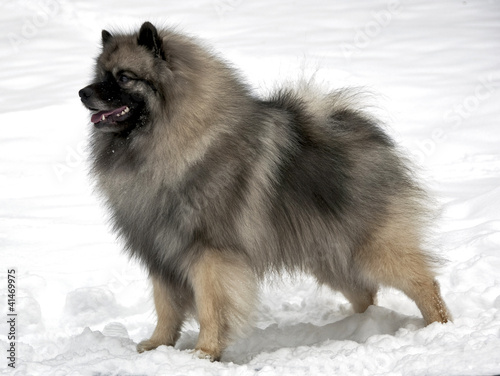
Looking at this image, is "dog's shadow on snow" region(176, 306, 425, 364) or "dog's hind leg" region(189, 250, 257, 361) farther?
"dog's shadow on snow" region(176, 306, 425, 364)

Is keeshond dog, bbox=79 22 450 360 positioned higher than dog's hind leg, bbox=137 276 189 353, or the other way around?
keeshond dog, bbox=79 22 450 360

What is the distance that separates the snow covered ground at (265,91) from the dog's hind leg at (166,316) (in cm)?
10

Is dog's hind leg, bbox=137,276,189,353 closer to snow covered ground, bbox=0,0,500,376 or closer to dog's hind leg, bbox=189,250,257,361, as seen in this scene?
snow covered ground, bbox=0,0,500,376

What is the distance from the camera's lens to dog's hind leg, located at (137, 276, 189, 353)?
13.0 feet

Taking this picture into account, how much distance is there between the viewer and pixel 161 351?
3547mm

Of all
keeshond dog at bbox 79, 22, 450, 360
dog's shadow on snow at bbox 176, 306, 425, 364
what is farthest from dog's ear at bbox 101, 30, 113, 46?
dog's shadow on snow at bbox 176, 306, 425, 364

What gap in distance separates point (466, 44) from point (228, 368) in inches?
315

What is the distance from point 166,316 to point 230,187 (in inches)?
36.1

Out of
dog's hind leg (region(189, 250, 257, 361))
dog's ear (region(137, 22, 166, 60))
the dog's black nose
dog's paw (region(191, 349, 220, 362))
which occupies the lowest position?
dog's paw (region(191, 349, 220, 362))

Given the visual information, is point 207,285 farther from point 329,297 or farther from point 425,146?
point 425,146

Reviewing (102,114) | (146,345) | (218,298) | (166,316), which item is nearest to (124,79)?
(102,114)

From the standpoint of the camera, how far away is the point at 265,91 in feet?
16.4

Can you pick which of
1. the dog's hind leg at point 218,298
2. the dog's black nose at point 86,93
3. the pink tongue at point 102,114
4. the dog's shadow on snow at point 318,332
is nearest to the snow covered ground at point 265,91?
the dog's shadow on snow at point 318,332

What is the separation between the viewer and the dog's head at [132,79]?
11.7 feet
